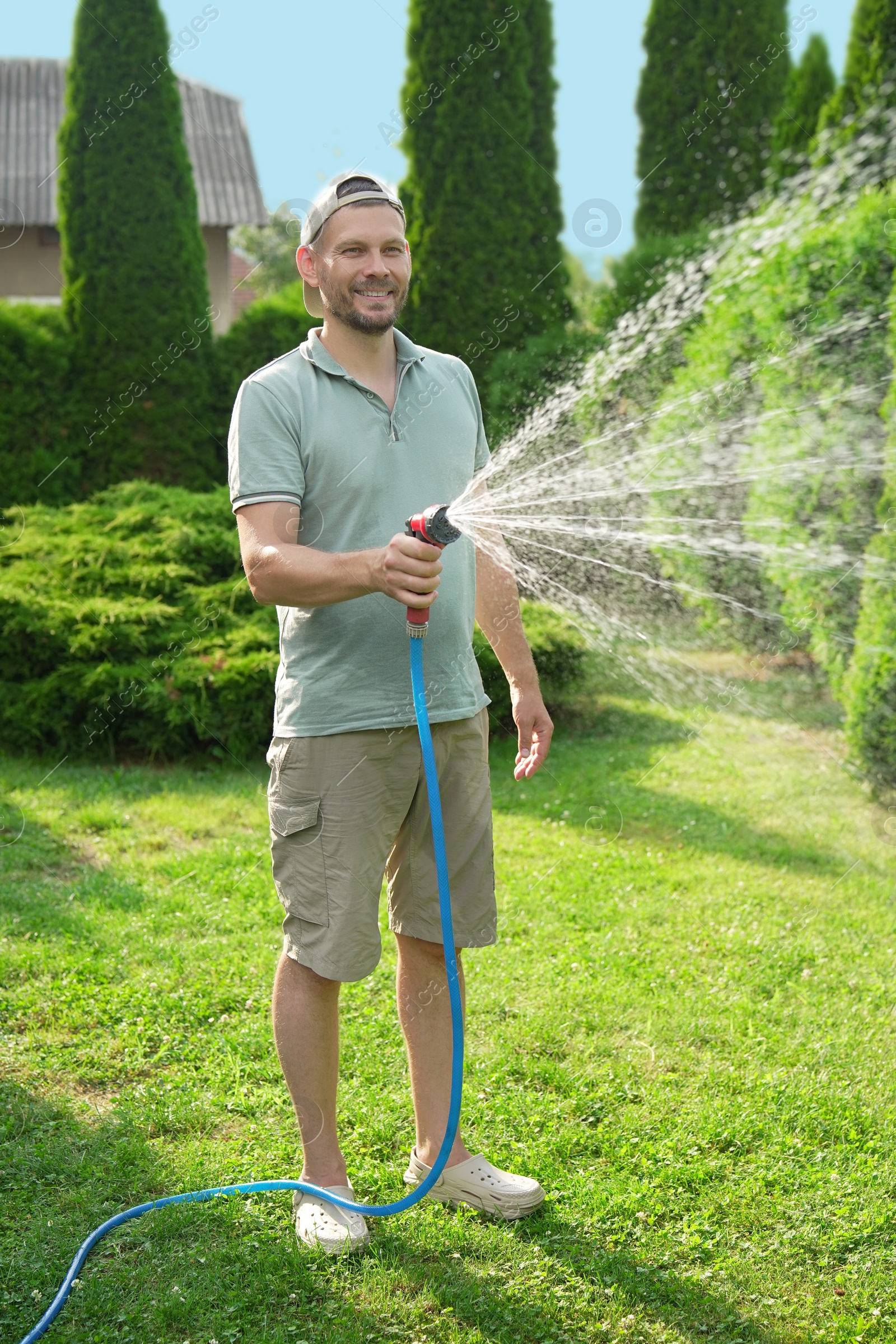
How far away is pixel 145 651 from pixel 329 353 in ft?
14.0

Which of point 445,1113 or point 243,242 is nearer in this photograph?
point 445,1113

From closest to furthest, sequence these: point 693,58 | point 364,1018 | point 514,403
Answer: point 364,1018 → point 514,403 → point 693,58

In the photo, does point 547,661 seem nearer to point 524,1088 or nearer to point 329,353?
point 524,1088

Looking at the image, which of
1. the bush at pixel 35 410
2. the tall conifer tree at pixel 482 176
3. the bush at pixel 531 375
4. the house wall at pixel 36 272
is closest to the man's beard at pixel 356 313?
the bush at pixel 531 375

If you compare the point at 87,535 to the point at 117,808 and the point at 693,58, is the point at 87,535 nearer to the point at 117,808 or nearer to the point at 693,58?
the point at 117,808

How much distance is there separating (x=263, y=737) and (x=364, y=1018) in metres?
2.98

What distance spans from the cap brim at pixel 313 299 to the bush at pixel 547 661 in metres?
3.62

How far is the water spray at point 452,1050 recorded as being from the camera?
7.11 ft

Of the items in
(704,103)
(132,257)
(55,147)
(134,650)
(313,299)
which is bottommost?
(134,650)

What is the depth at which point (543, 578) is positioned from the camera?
5.15 meters

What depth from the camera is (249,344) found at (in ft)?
33.8

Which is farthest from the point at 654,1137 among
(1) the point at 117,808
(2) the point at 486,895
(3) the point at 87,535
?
(3) the point at 87,535

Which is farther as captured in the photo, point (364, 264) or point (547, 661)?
point (547, 661)

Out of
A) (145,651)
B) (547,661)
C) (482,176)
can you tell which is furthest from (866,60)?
(145,651)
